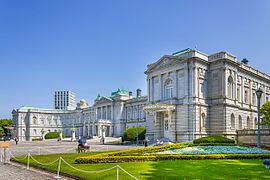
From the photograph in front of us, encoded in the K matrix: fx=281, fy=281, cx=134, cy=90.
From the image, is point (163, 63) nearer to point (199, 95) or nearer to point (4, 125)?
point (199, 95)

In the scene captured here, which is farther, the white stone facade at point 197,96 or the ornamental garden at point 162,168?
the white stone facade at point 197,96

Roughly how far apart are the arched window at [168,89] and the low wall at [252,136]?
45.5ft

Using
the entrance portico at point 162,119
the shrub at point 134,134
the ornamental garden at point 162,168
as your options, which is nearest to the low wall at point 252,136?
the entrance portico at point 162,119

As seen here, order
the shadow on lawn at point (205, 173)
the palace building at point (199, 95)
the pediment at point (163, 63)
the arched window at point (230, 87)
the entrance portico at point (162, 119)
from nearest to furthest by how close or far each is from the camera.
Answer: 1. the shadow on lawn at point (205, 173)
2. the palace building at point (199, 95)
3. the entrance portico at point (162, 119)
4. the arched window at point (230, 87)
5. the pediment at point (163, 63)

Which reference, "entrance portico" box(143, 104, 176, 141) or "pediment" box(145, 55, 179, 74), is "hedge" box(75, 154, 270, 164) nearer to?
"entrance portico" box(143, 104, 176, 141)

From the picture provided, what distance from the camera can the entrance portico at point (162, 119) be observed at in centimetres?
4812

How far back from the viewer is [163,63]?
51.9 m

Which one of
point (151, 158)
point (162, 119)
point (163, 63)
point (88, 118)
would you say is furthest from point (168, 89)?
point (88, 118)

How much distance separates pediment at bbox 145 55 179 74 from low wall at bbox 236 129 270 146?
16336 mm

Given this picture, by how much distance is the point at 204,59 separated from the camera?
48.4 metres

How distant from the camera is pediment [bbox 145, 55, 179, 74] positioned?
50.0 meters

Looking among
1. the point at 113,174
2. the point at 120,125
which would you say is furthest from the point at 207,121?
the point at 120,125

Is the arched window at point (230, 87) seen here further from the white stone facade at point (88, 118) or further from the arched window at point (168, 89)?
the white stone facade at point (88, 118)

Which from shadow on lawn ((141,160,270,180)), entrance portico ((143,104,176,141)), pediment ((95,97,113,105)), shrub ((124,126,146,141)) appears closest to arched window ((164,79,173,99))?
entrance portico ((143,104,176,141))
